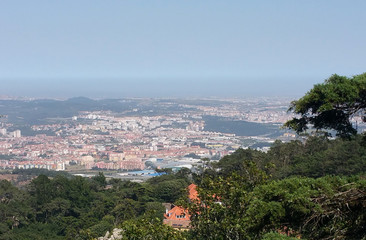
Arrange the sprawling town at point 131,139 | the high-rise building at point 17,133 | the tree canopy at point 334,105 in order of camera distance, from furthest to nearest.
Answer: the high-rise building at point 17,133 < the sprawling town at point 131,139 < the tree canopy at point 334,105

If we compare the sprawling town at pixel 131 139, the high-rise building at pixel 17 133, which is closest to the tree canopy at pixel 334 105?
the sprawling town at pixel 131 139

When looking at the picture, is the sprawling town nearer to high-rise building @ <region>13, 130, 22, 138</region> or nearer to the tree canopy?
high-rise building @ <region>13, 130, 22, 138</region>

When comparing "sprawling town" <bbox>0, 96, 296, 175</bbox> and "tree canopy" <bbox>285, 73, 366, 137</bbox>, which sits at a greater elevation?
"tree canopy" <bbox>285, 73, 366, 137</bbox>

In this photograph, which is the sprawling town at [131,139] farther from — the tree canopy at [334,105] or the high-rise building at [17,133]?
the tree canopy at [334,105]

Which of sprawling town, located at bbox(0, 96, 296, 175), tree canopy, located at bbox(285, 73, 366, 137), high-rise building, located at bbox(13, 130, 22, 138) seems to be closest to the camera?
tree canopy, located at bbox(285, 73, 366, 137)

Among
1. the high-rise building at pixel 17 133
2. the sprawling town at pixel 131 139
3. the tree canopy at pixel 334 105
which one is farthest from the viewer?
the high-rise building at pixel 17 133

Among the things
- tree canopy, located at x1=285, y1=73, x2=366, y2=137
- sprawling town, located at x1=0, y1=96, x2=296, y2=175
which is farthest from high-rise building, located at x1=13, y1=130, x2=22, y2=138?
tree canopy, located at x1=285, y1=73, x2=366, y2=137

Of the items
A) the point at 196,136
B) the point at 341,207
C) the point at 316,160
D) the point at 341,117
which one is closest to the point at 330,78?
the point at 341,117
